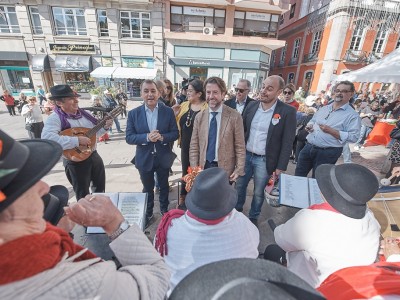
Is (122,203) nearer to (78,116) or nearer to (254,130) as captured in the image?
(78,116)

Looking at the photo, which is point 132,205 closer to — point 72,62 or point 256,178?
point 256,178

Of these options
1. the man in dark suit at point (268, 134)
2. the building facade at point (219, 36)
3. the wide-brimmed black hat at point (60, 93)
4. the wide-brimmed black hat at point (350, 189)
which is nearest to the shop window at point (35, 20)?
the building facade at point (219, 36)

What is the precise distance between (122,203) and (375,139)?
9.03m

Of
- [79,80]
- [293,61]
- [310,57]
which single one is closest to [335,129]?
[79,80]

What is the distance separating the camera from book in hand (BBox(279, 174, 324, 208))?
2324 millimetres

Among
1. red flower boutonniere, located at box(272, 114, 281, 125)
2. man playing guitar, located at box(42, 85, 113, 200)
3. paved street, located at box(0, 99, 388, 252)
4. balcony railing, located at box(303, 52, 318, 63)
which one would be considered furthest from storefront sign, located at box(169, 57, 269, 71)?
red flower boutonniere, located at box(272, 114, 281, 125)

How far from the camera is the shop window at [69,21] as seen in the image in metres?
15.8

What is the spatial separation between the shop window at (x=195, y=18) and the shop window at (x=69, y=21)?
7.11 metres

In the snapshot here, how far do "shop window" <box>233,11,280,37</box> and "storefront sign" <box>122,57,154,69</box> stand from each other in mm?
8084

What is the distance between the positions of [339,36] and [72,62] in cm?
2232

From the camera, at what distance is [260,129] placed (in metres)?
2.78

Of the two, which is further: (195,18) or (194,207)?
(195,18)

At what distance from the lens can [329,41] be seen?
18.2 metres

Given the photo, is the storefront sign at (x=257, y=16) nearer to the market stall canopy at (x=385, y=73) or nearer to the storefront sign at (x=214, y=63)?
the storefront sign at (x=214, y=63)
